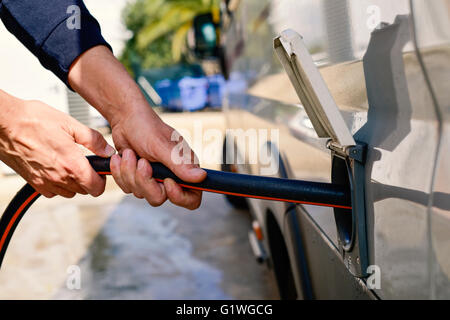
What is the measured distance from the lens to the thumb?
1396 millimetres

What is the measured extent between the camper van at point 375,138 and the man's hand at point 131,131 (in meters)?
0.34

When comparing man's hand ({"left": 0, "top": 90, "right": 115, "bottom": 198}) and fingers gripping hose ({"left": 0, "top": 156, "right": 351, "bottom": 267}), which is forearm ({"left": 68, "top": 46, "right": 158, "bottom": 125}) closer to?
man's hand ({"left": 0, "top": 90, "right": 115, "bottom": 198})

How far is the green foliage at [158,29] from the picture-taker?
20.2 m

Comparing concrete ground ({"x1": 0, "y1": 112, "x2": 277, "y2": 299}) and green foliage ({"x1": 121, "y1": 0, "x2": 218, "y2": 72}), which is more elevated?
green foliage ({"x1": 121, "y1": 0, "x2": 218, "y2": 72})

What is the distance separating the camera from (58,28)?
→ 1.43 metres

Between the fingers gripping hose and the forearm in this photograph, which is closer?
the fingers gripping hose

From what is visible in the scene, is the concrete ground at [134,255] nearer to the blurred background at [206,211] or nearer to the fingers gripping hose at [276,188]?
the blurred background at [206,211]

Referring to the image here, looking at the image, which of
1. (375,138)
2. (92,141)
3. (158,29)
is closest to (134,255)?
(92,141)

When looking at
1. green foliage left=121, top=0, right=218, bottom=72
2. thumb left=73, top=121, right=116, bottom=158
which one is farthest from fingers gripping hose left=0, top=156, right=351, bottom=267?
green foliage left=121, top=0, right=218, bottom=72

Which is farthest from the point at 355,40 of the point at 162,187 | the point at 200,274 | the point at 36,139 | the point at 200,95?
the point at 200,95

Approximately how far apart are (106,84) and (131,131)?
0.17 meters

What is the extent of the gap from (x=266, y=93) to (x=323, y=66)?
909mm

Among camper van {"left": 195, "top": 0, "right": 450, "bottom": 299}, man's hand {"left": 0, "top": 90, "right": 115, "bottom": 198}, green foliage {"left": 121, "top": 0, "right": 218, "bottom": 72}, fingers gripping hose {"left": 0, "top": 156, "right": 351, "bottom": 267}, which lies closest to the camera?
camper van {"left": 195, "top": 0, "right": 450, "bottom": 299}

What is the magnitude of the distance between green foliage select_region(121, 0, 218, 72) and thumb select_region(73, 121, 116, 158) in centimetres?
1794
